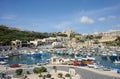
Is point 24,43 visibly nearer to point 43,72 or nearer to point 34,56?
point 34,56

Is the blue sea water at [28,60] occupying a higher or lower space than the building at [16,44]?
lower

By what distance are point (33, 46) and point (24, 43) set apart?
576 centimetres

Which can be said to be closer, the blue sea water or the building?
the blue sea water

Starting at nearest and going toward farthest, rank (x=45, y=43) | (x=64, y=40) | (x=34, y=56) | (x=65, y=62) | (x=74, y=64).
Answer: (x=74, y=64), (x=65, y=62), (x=34, y=56), (x=45, y=43), (x=64, y=40)

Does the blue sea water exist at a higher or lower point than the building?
lower

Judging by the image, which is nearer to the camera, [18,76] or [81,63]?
[18,76]

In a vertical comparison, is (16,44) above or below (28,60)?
above

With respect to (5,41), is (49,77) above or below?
below

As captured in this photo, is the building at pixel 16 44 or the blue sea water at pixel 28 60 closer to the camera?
the blue sea water at pixel 28 60

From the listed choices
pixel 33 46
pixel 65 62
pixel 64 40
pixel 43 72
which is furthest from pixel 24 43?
pixel 43 72

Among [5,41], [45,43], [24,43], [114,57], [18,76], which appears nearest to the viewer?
[18,76]

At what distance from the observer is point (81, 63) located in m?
50.5

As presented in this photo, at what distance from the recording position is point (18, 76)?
36938 millimetres

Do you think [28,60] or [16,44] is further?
[16,44]
